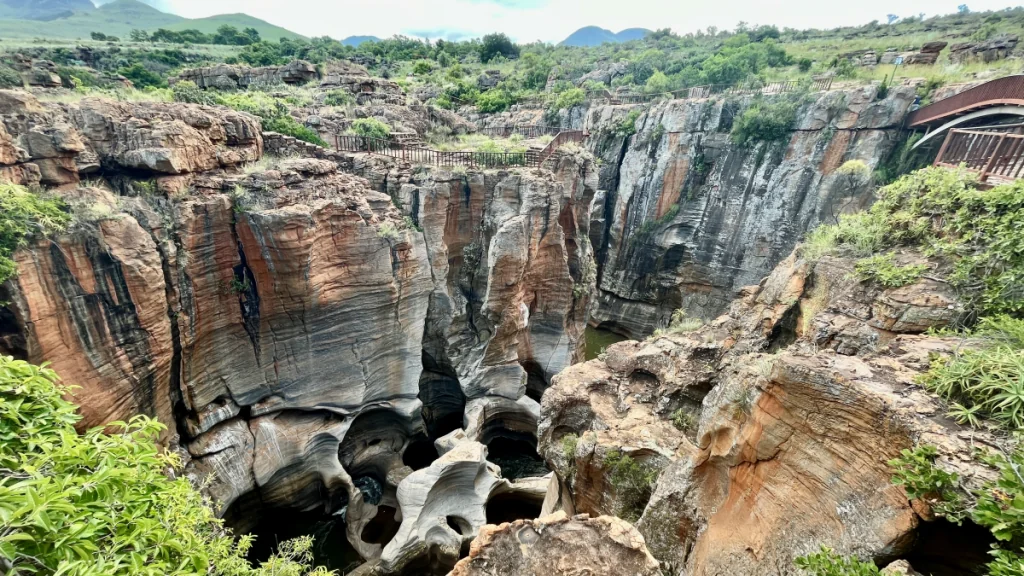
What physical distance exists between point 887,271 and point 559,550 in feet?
18.9

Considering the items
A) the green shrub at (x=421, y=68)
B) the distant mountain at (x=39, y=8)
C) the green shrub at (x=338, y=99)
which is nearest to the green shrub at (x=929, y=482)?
the green shrub at (x=338, y=99)

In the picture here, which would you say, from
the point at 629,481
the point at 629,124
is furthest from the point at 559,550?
the point at 629,124

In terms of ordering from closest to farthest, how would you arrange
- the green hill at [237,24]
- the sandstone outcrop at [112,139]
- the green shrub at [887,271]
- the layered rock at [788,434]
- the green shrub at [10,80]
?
1. the layered rock at [788,434]
2. the green shrub at [887,271]
3. the sandstone outcrop at [112,139]
4. the green shrub at [10,80]
5. the green hill at [237,24]

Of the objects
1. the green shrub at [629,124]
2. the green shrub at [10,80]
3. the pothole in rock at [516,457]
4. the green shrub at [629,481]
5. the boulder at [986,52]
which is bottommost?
the pothole in rock at [516,457]

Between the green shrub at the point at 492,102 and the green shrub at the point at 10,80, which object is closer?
the green shrub at the point at 10,80

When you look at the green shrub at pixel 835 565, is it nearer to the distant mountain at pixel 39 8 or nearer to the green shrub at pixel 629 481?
the green shrub at pixel 629 481

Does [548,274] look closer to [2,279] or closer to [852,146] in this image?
[2,279]

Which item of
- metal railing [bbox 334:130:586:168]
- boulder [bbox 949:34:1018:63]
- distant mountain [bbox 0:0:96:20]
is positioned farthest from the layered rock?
distant mountain [bbox 0:0:96:20]

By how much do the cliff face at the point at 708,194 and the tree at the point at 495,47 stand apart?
1035 inches

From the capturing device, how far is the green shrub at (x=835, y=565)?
127 inches

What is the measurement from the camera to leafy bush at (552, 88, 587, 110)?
29797mm

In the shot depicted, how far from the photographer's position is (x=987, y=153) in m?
12.0

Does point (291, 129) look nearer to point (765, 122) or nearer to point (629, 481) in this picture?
point (629, 481)

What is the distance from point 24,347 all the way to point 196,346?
2.84m
